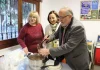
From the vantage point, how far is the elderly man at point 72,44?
4.95 feet

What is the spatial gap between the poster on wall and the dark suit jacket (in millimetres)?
2089

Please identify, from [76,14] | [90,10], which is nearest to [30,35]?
[76,14]

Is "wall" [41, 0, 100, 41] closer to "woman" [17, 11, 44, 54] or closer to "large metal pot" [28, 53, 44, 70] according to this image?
"woman" [17, 11, 44, 54]

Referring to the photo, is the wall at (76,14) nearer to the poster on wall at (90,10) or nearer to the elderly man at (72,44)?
the poster on wall at (90,10)

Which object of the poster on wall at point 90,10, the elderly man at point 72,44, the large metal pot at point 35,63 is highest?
the poster on wall at point 90,10

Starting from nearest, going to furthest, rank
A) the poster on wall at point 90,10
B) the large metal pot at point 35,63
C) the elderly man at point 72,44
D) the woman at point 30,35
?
1. the large metal pot at point 35,63
2. the elderly man at point 72,44
3. the woman at point 30,35
4. the poster on wall at point 90,10

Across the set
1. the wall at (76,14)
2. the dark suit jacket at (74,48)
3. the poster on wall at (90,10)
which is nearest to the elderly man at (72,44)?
the dark suit jacket at (74,48)

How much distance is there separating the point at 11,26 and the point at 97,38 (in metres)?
2.11

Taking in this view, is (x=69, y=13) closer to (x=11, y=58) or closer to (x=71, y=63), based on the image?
(x=71, y=63)

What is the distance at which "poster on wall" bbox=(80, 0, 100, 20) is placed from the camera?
3488mm

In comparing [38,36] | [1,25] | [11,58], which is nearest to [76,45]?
[11,58]

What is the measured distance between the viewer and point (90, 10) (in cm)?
354

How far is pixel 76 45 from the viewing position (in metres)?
1.54

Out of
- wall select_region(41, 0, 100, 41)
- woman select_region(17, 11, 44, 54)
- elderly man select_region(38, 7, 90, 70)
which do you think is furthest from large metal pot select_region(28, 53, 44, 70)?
wall select_region(41, 0, 100, 41)
